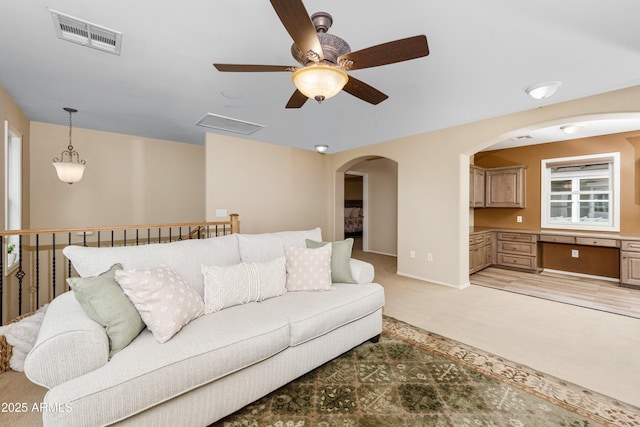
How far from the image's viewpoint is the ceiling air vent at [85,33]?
1787 mm

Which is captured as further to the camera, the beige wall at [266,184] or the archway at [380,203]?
the archway at [380,203]

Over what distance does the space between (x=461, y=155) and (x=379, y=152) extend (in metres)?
1.50

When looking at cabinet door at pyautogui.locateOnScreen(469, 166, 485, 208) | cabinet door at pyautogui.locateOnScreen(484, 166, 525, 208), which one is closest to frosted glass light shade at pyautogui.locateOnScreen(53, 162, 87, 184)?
cabinet door at pyautogui.locateOnScreen(469, 166, 485, 208)

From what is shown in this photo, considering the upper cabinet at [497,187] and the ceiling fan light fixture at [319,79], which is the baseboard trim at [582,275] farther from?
the ceiling fan light fixture at [319,79]

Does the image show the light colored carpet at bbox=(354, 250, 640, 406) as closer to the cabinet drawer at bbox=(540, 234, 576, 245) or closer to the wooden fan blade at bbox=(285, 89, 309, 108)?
the cabinet drawer at bbox=(540, 234, 576, 245)

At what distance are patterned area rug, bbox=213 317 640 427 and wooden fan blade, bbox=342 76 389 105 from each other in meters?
2.07

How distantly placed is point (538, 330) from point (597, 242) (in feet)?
9.01

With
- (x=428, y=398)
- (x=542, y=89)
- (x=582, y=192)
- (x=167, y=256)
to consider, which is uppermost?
(x=542, y=89)

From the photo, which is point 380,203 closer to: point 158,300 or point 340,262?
point 340,262

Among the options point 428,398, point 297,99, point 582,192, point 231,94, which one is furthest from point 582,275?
point 231,94

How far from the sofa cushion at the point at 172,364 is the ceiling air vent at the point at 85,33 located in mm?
2048

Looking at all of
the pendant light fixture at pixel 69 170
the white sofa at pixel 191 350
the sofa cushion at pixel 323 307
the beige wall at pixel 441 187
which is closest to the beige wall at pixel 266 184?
the pendant light fixture at pixel 69 170

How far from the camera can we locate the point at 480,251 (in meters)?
5.04

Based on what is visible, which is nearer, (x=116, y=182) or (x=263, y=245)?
(x=263, y=245)
